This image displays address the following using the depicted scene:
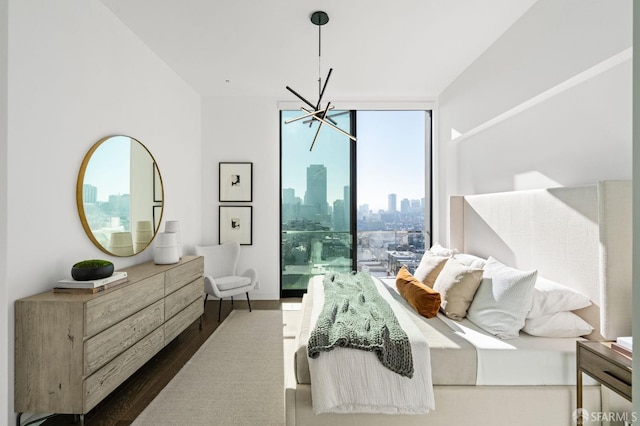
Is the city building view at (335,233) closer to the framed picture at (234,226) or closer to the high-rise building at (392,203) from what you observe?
the high-rise building at (392,203)

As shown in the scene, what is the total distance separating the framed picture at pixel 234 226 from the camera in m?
4.83

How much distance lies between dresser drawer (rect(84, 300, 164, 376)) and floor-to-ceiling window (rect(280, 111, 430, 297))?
239 centimetres

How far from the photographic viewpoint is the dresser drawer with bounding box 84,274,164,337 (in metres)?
2.02

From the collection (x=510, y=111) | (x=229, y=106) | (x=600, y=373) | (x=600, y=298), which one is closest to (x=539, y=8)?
(x=510, y=111)

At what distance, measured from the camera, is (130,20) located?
2.91m

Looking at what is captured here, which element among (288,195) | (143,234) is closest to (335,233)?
(288,195)

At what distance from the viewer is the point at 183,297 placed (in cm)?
332

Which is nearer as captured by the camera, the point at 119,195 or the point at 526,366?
the point at 526,366

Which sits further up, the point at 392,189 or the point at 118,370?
the point at 392,189

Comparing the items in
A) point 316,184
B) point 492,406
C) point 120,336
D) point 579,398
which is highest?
point 316,184

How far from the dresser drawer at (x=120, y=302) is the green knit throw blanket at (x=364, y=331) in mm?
1281

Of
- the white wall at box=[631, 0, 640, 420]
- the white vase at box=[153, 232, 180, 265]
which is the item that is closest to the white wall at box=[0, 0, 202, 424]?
the white vase at box=[153, 232, 180, 265]

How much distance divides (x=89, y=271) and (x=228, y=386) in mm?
1254

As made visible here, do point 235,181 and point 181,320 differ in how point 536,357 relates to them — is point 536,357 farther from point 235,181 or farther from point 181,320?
point 235,181
